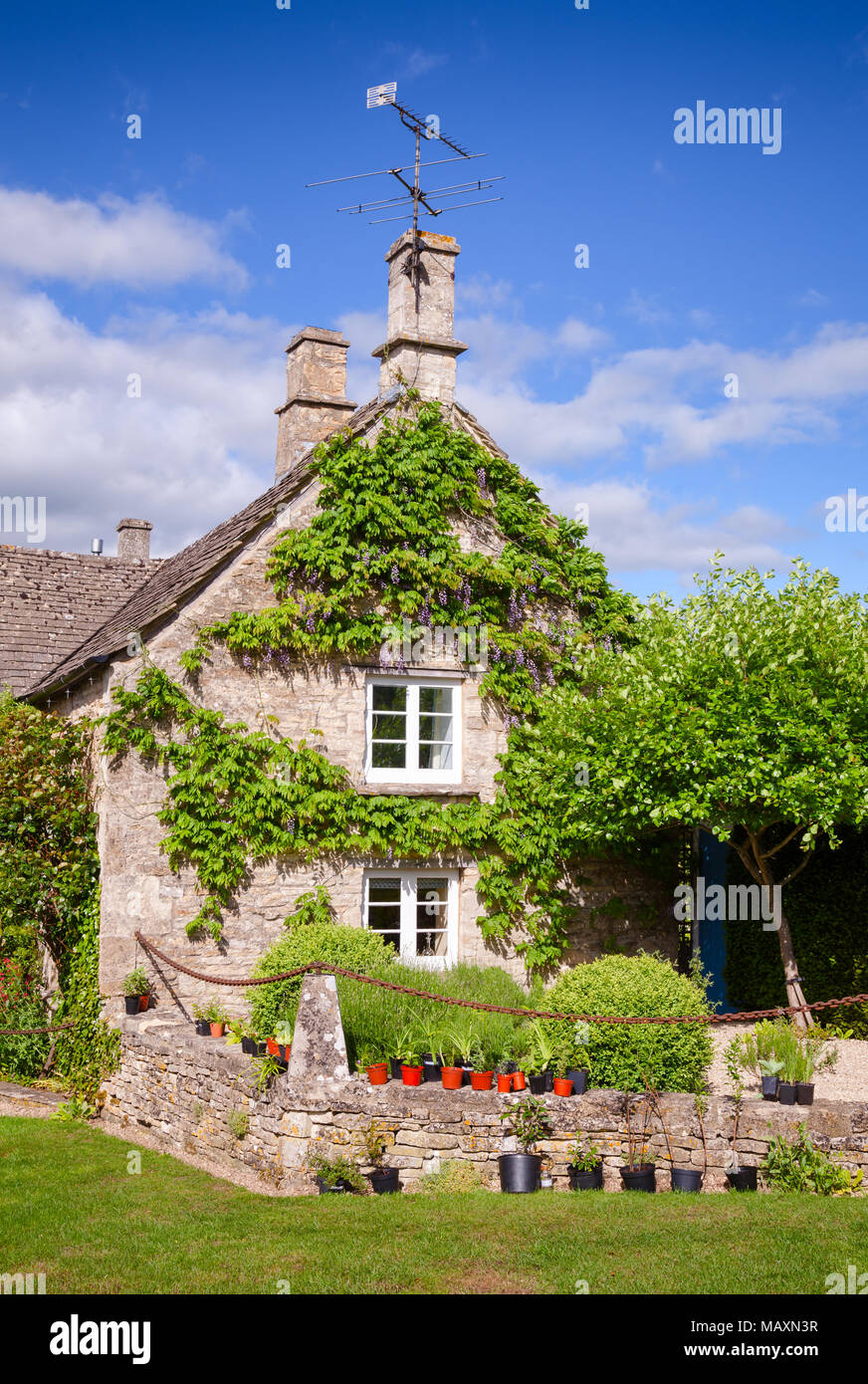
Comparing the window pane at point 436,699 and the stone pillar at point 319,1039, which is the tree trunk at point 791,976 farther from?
the stone pillar at point 319,1039

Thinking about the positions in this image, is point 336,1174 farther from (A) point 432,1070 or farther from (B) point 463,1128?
(A) point 432,1070

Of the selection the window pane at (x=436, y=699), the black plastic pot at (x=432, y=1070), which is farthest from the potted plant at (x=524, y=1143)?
the window pane at (x=436, y=699)

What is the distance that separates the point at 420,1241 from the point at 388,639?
7697 millimetres

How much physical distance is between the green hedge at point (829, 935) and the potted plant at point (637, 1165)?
502cm

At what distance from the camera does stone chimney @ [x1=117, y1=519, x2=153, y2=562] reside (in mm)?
21828

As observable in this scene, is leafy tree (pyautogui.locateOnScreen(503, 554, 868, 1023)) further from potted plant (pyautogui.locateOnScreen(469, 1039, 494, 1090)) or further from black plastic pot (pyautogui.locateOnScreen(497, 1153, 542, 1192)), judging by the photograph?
black plastic pot (pyautogui.locateOnScreen(497, 1153, 542, 1192))

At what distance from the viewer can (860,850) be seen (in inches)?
532

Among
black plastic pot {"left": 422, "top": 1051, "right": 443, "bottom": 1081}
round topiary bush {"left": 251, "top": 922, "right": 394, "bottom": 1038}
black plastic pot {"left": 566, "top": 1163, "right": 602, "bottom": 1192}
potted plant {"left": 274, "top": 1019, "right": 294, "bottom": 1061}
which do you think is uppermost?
round topiary bush {"left": 251, "top": 922, "right": 394, "bottom": 1038}

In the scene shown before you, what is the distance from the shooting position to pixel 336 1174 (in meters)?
8.55

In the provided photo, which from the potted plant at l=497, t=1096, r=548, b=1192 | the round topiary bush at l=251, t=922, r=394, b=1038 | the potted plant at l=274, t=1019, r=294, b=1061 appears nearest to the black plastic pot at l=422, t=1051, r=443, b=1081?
the potted plant at l=497, t=1096, r=548, b=1192

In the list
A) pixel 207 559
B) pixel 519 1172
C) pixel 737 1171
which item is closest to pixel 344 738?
pixel 207 559

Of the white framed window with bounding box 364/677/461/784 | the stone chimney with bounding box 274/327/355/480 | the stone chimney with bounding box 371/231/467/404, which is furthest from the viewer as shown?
the stone chimney with bounding box 274/327/355/480

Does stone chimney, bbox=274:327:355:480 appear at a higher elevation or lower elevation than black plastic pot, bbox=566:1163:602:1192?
higher

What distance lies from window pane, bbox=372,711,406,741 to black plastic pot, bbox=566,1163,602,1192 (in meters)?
6.06
